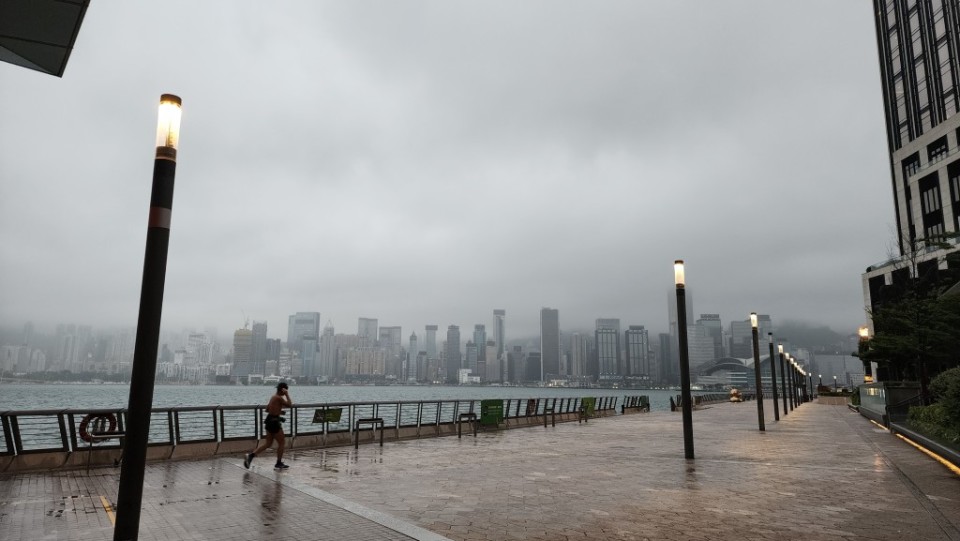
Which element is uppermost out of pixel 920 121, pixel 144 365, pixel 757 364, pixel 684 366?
pixel 920 121

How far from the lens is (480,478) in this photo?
11.0m

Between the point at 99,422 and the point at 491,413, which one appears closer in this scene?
the point at 99,422

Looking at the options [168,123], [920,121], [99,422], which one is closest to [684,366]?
[168,123]

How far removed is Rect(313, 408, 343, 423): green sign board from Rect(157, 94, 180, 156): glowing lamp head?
39.2 feet

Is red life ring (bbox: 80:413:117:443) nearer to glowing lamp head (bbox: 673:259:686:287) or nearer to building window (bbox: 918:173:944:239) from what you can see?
glowing lamp head (bbox: 673:259:686:287)

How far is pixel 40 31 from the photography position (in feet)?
23.1

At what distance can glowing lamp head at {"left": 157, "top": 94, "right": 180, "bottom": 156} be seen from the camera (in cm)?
593

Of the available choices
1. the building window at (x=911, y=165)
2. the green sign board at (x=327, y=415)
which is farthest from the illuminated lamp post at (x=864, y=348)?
the green sign board at (x=327, y=415)

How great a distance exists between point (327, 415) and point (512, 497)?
899 cm

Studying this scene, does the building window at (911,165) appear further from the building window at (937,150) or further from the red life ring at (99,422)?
the red life ring at (99,422)

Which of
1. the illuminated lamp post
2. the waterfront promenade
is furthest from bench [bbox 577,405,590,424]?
the illuminated lamp post

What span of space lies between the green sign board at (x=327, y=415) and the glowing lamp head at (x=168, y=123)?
39.2 feet

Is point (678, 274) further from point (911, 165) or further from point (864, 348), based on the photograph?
point (911, 165)

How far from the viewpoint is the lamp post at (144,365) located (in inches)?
204
